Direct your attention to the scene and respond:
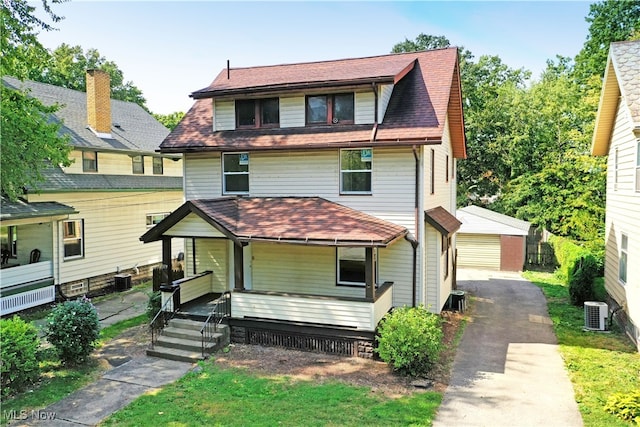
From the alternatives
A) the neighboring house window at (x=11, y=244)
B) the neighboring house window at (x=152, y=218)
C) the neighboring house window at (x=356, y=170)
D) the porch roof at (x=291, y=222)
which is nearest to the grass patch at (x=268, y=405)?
the porch roof at (x=291, y=222)

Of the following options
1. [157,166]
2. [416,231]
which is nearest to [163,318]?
[416,231]

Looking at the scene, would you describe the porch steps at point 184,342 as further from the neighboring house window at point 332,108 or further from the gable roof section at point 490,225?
the gable roof section at point 490,225

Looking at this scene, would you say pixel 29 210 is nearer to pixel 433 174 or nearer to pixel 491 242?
pixel 433 174

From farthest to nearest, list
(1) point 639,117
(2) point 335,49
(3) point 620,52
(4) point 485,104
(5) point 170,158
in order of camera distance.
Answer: (4) point 485,104
(5) point 170,158
(2) point 335,49
(3) point 620,52
(1) point 639,117

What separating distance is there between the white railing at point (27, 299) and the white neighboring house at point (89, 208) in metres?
0.03

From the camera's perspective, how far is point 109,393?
9602 millimetres

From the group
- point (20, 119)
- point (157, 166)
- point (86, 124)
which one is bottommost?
point (157, 166)

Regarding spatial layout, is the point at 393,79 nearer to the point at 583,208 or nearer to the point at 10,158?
the point at 10,158

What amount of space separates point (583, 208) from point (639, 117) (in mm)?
17466

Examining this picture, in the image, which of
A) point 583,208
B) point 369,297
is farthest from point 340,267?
point 583,208

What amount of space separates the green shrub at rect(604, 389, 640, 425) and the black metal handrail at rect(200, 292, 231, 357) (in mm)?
9137

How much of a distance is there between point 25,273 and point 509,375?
16.0m

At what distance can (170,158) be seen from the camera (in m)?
24.5

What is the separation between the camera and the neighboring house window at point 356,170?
45.6 ft
